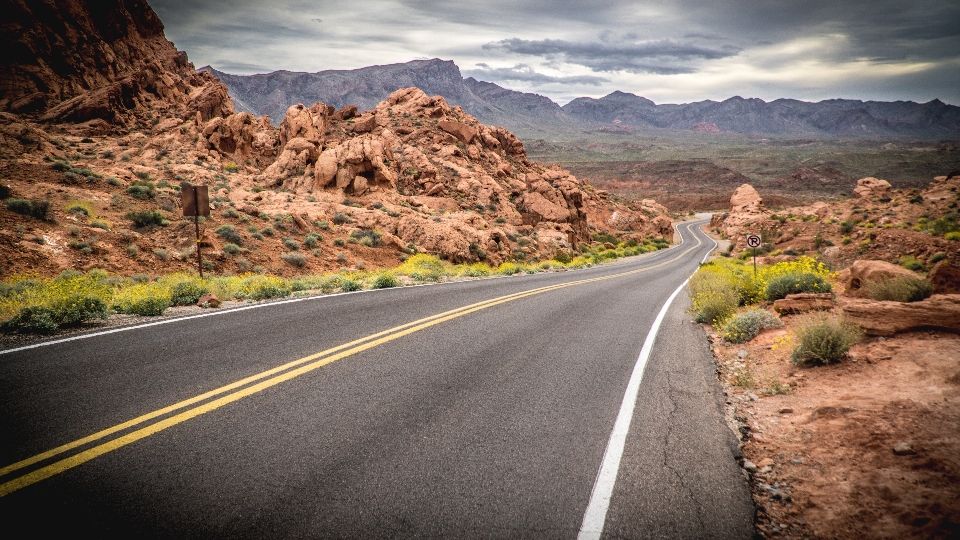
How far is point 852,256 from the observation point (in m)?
23.9

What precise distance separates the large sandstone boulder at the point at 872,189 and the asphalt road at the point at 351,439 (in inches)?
2150

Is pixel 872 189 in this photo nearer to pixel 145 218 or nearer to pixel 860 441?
pixel 860 441

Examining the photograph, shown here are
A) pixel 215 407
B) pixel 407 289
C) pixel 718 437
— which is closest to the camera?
pixel 215 407

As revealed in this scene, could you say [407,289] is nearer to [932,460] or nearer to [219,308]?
[219,308]

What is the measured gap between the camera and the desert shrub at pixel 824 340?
5852 millimetres

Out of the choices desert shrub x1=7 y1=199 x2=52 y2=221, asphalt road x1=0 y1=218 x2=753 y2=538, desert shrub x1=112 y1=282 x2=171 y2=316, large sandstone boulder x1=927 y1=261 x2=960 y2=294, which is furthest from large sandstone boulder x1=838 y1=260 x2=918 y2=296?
desert shrub x1=7 y1=199 x2=52 y2=221

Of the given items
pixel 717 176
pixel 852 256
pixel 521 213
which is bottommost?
pixel 852 256

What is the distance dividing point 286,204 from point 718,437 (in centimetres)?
2447

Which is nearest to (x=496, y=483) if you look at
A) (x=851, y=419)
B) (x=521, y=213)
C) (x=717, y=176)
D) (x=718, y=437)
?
(x=718, y=437)

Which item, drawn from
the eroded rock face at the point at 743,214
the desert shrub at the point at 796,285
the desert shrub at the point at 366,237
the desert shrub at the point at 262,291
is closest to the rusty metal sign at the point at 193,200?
the desert shrub at the point at 262,291

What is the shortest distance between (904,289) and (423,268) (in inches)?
591

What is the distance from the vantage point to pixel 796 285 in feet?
31.5

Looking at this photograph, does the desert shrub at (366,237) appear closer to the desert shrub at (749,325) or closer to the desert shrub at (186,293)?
the desert shrub at (186,293)

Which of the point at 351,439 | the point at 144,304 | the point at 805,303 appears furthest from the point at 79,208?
the point at 805,303
